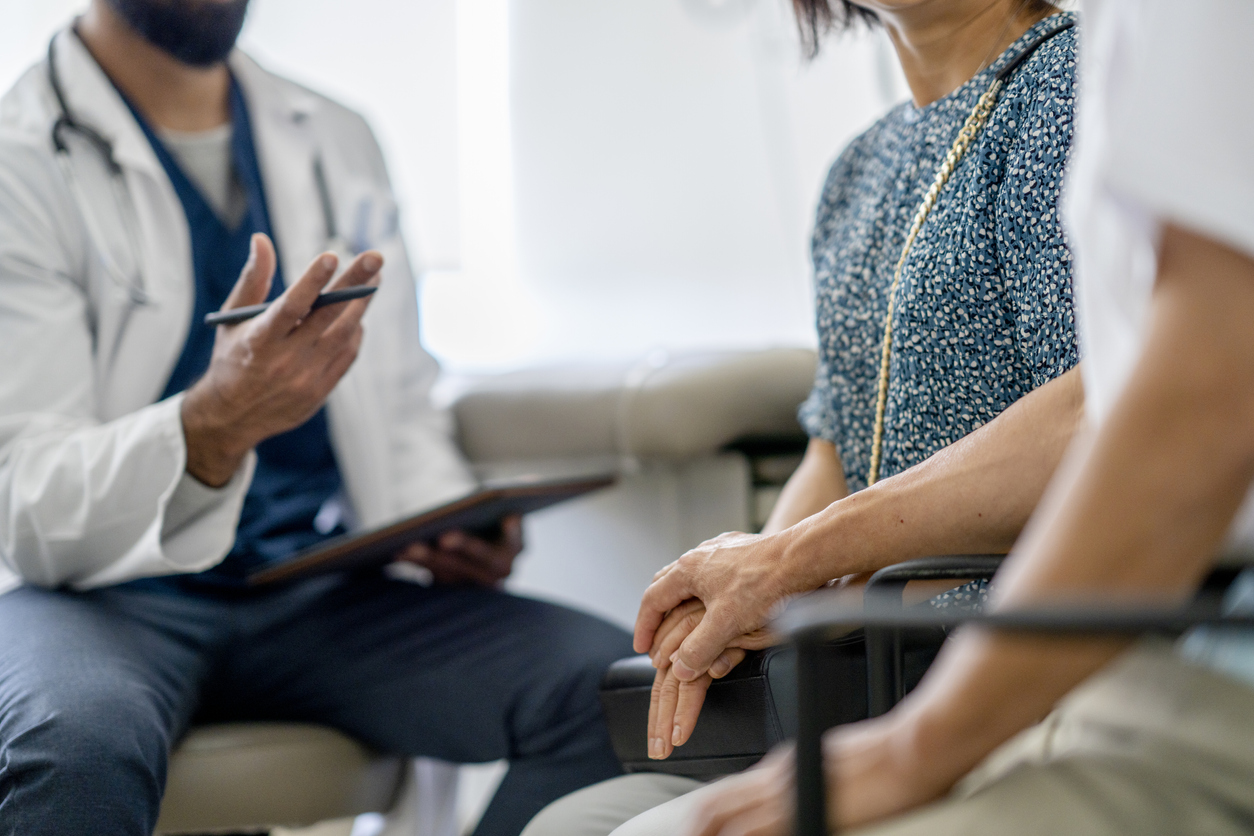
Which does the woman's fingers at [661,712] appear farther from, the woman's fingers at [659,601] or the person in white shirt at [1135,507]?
the person in white shirt at [1135,507]

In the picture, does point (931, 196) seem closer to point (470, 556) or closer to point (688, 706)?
point (688, 706)

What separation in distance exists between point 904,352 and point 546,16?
1287mm

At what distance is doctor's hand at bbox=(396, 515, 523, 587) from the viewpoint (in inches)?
44.8

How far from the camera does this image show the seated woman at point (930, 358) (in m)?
0.56

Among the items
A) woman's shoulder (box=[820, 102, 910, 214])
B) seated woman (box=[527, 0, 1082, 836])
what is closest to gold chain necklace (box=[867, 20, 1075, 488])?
seated woman (box=[527, 0, 1082, 836])

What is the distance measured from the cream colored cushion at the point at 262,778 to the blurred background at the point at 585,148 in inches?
34.1

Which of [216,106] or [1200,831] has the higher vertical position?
[216,106]

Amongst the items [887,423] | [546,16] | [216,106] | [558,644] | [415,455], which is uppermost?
[546,16]

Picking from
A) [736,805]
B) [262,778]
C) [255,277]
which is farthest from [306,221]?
[736,805]

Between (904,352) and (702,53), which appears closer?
(904,352)

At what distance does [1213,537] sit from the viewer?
13.1 inches

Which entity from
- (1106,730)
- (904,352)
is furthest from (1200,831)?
(904,352)

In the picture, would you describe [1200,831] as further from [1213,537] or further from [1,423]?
[1,423]

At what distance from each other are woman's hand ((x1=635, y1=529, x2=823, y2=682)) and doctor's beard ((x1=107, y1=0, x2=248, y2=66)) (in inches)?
36.9
